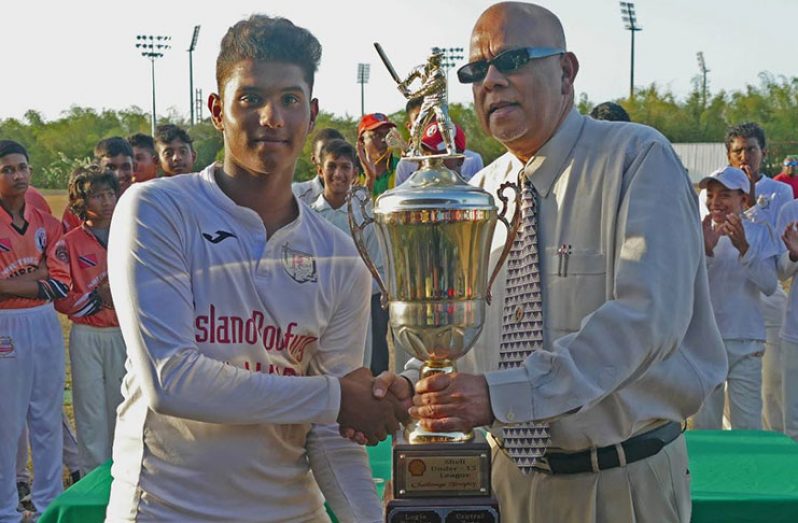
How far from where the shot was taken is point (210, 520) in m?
2.48

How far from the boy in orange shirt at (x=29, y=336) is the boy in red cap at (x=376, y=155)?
221 cm

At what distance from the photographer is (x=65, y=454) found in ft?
23.9

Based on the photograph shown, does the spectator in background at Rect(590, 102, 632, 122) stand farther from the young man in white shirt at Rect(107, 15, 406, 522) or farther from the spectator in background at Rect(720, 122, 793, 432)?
the young man in white shirt at Rect(107, 15, 406, 522)

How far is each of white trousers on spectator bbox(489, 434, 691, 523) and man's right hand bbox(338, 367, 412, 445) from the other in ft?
1.46

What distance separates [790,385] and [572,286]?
15.2 feet

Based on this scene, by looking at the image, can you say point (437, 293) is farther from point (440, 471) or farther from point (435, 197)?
point (440, 471)

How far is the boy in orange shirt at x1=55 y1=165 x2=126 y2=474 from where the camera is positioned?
6.23 meters

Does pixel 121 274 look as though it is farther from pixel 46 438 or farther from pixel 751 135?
pixel 751 135

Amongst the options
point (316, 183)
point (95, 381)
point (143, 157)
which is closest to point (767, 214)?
point (316, 183)

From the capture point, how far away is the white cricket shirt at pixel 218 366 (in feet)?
7.97

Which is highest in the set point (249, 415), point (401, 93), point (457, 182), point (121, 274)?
point (401, 93)

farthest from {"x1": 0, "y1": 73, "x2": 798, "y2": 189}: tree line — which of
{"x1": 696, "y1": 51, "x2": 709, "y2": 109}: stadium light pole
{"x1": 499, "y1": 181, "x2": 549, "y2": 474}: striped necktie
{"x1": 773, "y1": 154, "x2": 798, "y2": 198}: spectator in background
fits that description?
{"x1": 499, "y1": 181, "x2": 549, "y2": 474}: striped necktie

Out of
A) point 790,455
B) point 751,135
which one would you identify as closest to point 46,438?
point 790,455

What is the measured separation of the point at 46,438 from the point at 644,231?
4.67m
